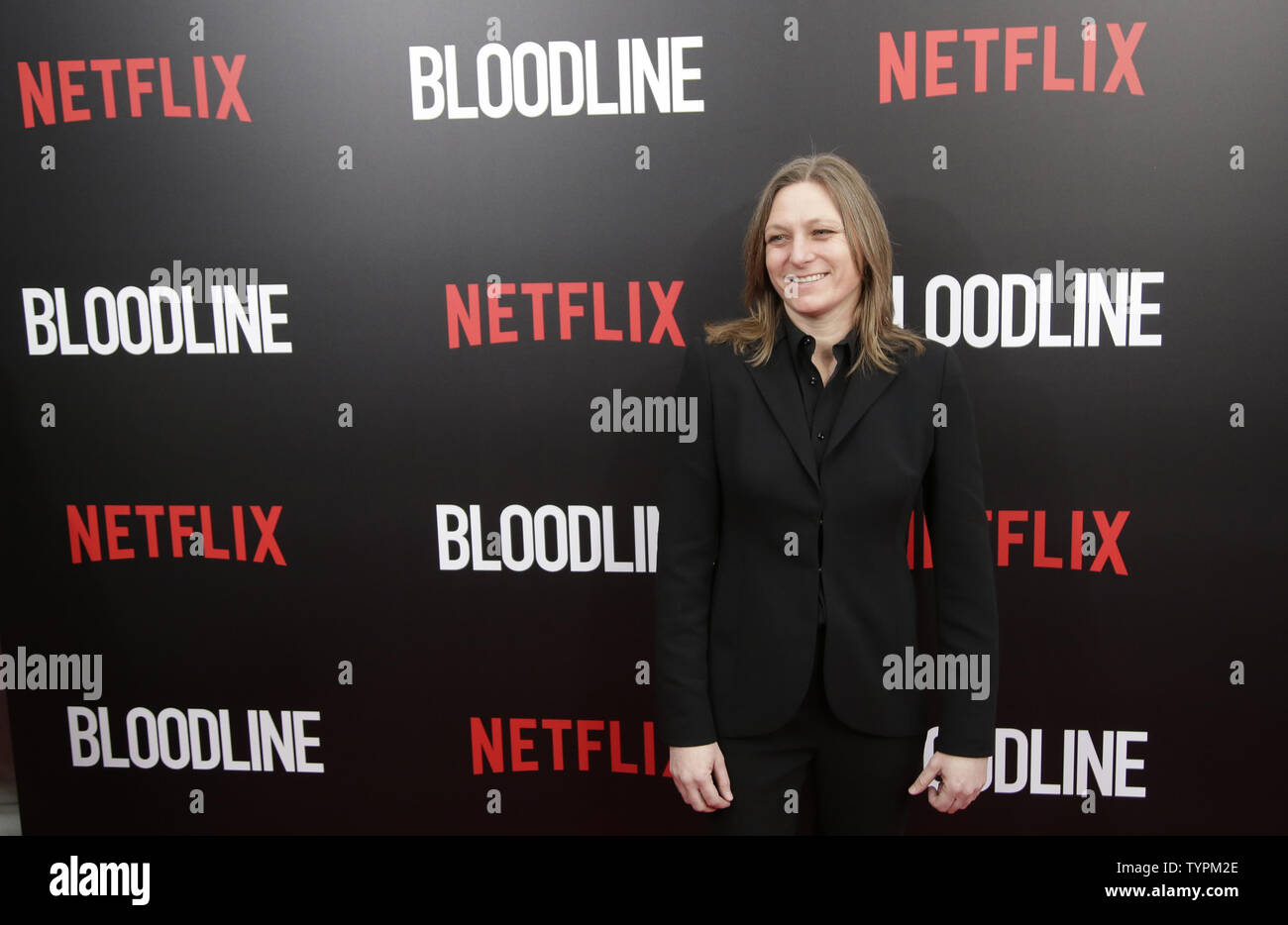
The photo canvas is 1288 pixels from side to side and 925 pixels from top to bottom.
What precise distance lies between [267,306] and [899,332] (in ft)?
5.08

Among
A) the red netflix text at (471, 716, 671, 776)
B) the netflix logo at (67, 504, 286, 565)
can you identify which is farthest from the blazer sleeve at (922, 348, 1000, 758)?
the netflix logo at (67, 504, 286, 565)

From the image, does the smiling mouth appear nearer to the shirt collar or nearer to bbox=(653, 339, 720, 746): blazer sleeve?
the shirt collar

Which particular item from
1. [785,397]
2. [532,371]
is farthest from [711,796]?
[532,371]

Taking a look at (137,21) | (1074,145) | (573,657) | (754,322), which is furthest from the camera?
(573,657)

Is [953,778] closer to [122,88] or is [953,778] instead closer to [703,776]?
[703,776]

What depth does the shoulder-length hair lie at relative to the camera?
157cm

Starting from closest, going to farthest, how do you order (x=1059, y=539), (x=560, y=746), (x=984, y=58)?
(x=984, y=58)
(x=1059, y=539)
(x=560, y=746)

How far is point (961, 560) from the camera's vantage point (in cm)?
158

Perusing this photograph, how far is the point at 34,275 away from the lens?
7.66 ft

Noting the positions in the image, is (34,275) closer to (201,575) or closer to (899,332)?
(201,575)

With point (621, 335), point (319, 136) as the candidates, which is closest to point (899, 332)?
point (621, 335)

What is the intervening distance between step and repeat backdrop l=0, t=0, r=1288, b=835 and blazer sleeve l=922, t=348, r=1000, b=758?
0.41 m

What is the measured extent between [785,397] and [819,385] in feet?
0.24

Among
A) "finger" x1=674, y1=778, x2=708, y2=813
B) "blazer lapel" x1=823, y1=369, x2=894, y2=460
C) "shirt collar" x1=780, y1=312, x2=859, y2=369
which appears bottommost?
"finger" x1=674, y1=778, x2=708, y2=813
